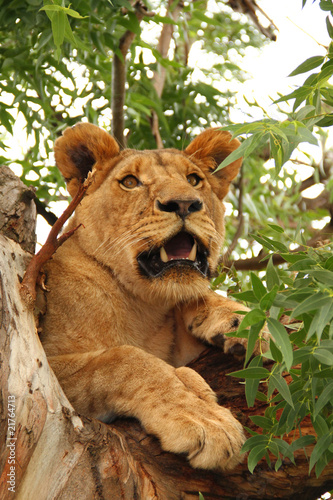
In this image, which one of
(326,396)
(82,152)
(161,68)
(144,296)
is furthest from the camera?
(161,68)

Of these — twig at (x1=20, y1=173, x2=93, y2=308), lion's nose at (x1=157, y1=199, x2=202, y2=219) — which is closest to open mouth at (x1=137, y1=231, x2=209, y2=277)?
lion's nose at (x1=157, y1=199, x2=202, y2=219)

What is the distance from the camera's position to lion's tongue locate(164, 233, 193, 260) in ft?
10.7

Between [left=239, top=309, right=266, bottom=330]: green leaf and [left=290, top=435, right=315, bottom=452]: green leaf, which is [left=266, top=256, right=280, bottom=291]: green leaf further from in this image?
[left=290, top=435, right=315, bottom=452]: green leaf

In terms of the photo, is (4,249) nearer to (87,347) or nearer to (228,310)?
(87,347)

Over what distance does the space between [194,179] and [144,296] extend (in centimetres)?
88

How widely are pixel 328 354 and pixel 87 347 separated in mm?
1438

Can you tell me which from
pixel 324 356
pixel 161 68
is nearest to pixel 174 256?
pixel 324 356

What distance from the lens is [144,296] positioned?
3.36m

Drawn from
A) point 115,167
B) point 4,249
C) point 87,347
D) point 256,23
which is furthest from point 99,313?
point 256,23

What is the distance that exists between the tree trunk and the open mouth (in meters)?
0.80

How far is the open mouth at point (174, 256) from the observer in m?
3.23

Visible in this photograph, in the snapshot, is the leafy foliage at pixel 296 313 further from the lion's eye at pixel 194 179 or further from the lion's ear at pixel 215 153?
the lion's ear at pixel 215 153

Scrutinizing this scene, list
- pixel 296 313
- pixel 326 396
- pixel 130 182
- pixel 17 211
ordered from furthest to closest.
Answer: pixel 130 182, pixel 17 211, pixel 326 396, pixel 296 313

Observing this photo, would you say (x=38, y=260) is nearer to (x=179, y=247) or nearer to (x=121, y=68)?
(x=179, y=247)
